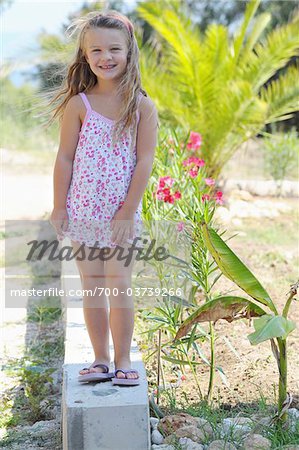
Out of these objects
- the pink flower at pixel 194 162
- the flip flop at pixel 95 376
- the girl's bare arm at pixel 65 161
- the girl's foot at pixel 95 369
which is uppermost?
the pink flower at pixel 194 162

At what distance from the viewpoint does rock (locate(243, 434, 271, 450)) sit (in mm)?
2906

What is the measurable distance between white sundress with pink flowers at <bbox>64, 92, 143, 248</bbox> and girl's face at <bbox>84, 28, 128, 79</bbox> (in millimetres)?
146

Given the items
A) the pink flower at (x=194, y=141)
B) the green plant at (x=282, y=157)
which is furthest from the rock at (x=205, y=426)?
the green plant at (x=282, y=157)

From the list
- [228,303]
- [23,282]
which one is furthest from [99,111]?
[23,282]

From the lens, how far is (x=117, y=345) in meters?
3.23

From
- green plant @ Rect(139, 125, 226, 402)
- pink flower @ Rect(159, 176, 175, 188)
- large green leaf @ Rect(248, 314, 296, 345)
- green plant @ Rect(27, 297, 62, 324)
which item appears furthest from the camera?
green plant @ Rect(27, 297, 62, 324)

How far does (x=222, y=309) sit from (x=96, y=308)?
539 mm

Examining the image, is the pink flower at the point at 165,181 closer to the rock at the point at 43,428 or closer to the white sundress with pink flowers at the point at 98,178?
the white sundress with pink flowers at the point at 98,178

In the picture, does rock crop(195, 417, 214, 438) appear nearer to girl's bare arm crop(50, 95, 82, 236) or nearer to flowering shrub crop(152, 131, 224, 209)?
girl's bare arm crop(50, 95, 82, 236)

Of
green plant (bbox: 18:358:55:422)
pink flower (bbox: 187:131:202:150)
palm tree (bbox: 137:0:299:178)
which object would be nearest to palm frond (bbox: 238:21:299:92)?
palm tree (bbox: 137:0:299:178)

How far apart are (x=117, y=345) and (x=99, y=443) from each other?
441 millimetres

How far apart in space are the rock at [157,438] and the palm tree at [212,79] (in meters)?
6.64

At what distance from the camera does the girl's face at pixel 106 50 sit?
3188mm

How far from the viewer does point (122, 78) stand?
325 centimetres
